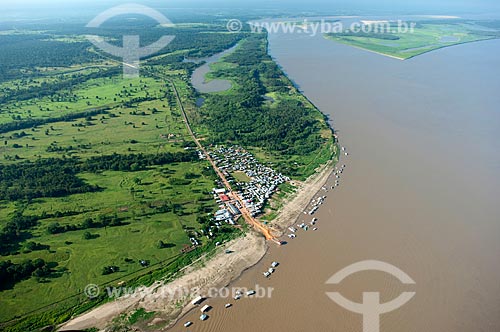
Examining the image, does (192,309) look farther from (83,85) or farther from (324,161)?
(83,85)

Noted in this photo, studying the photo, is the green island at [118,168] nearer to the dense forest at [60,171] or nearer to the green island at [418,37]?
the dense forest at [60,171]

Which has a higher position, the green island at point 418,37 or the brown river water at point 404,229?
the green island at point 418,37

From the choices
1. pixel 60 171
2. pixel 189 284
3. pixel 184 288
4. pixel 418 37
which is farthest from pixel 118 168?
pixel 418 37

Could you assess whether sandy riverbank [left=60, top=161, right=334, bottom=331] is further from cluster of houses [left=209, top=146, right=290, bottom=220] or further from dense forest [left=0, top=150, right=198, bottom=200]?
dense forest [left=0, top=150, right=198, bottom=200]

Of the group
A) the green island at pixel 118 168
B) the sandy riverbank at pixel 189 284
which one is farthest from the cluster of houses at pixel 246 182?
the sandy riverbank at pixel 189 284

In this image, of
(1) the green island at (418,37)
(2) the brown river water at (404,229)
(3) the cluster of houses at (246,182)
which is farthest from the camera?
(1) the green island at (418,37)

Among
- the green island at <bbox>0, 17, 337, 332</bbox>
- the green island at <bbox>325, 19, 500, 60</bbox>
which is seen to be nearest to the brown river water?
the green island at <bbox>0, 17, 337, 332</bbox>

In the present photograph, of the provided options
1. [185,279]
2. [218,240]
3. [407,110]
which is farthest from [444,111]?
[185,279]

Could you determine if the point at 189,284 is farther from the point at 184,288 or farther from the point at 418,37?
the point at 418,37
